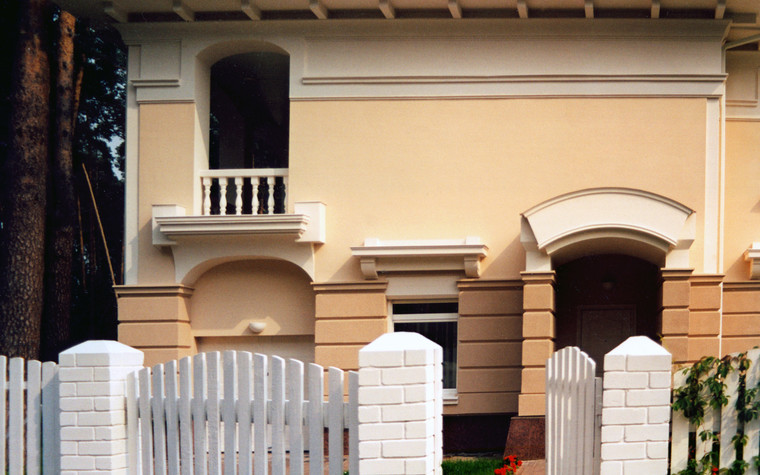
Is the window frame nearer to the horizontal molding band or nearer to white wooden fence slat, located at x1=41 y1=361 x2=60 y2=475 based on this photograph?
the horizontal molding band

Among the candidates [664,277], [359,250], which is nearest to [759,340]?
[664,277]

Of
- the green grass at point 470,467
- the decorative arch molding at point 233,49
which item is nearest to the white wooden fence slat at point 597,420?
the green grass at point 470,467

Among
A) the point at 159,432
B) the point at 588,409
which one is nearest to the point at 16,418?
the point at 159,432

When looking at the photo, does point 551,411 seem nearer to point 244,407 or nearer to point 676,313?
point 244,407

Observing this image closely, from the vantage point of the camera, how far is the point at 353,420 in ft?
22.2

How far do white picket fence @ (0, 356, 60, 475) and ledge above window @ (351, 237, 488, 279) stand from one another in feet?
22.3

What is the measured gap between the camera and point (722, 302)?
14125 mm

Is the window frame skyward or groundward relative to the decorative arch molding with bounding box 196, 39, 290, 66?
groundward

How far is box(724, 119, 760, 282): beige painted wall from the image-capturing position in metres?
14.6

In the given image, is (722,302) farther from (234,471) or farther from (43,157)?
(43,157)

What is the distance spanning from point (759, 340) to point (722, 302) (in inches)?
30.2

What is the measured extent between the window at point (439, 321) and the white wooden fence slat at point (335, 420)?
7701 millimetres

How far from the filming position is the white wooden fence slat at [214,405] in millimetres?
7059

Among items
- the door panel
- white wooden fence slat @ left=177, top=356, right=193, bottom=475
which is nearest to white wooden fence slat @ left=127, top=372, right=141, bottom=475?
white wooden fence slat @ left=177, top=356, right=193, bottom=475
